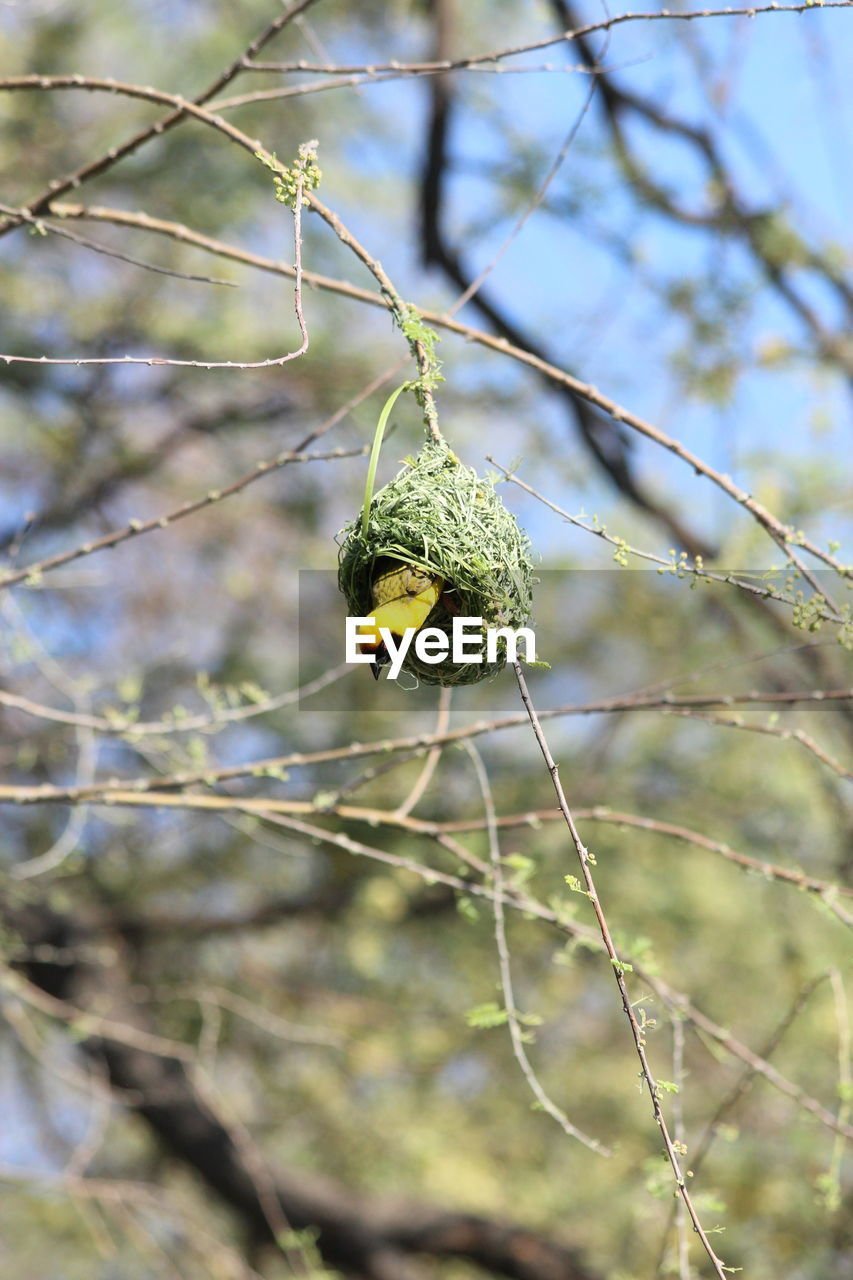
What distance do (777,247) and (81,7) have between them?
3229mm

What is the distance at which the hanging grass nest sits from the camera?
4.83 ft

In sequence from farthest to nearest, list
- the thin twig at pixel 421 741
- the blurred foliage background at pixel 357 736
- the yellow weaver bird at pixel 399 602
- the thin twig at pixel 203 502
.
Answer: the blurred foliage background at pixel 357 736
the thin twig at pixel 203 502
the thin twig at pixel 421 741
the yellow weaver bird at pixel 399 602

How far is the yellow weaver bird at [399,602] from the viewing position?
1437 mm

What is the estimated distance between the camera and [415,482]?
1526mm

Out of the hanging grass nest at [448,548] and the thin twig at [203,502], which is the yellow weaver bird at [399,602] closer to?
the hanging grass nest at [448,548]

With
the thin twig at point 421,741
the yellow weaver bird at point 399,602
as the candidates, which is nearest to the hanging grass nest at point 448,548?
the yellow weaver bird at point 399,602

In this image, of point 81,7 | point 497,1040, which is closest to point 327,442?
point 81,7

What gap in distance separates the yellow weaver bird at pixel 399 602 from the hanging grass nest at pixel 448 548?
0.02 m

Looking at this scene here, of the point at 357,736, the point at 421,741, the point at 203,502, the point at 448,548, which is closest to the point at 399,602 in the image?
the point at 448,548

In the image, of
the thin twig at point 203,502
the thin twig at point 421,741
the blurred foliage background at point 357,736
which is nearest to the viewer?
the thin twig at point 421,741

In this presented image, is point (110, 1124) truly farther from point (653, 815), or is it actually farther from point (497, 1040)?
point (653, 815)

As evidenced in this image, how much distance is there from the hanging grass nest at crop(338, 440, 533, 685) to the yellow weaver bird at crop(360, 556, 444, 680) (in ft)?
0.05

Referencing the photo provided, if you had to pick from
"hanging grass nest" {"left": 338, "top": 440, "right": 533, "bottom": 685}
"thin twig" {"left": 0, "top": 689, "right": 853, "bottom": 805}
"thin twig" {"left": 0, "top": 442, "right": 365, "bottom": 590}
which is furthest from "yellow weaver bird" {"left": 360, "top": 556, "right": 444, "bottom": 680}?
"thin twig" {"left": 0, "top": 442, "right": 365, "bottom": 590}

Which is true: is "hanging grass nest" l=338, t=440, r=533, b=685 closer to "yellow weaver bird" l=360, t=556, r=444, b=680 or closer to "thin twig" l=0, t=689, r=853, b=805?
"yellow weaver bird" l=360, t=556, r=444, b=680
